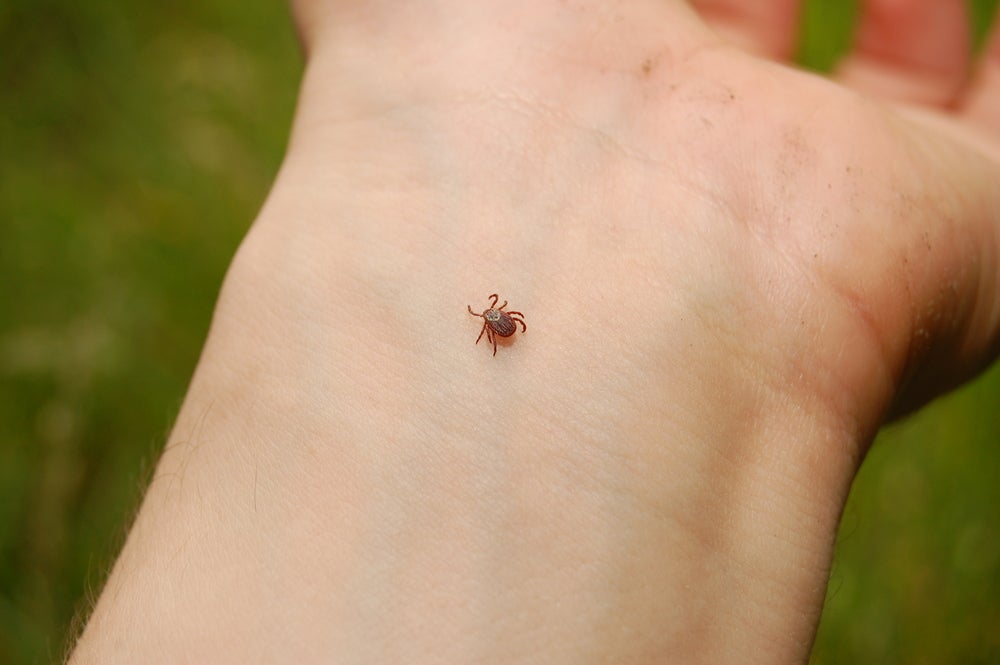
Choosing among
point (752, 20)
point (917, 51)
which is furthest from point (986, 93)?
point (752, 20)

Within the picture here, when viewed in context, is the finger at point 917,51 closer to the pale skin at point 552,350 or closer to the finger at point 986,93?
the finger at point 986,93

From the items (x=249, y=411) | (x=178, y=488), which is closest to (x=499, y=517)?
(x=249, y=411)

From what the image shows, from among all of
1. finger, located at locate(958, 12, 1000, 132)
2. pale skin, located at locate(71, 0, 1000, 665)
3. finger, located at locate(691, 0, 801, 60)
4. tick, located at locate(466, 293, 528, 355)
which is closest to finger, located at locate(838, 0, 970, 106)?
finger, located at locate(958, 12, 1000, 132)

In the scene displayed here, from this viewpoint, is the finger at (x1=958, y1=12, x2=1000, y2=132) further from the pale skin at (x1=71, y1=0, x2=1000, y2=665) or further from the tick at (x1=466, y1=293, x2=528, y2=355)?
the tick at (x1=466, y1=293, x2=528, y2=355)

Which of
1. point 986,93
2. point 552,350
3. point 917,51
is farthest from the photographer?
point 917,51

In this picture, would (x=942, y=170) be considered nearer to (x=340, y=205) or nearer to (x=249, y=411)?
(x=340, y=205)

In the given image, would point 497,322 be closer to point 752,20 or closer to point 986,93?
point 752,20

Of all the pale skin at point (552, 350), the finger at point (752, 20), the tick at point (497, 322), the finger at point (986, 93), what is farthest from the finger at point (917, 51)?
the tick at point (497, 322)
